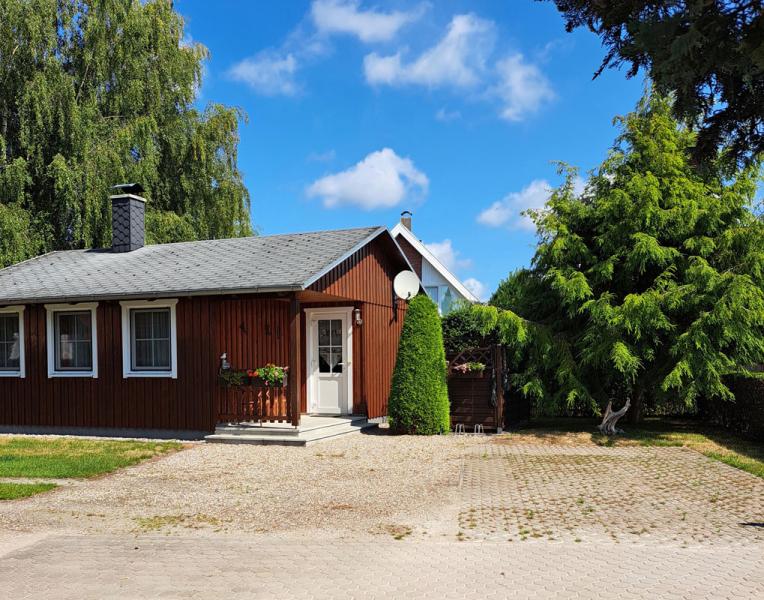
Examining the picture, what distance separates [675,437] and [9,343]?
45.3 ft

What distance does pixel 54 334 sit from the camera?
48.1 feet

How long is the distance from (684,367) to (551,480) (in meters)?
5.08

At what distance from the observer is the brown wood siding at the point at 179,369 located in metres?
13.5

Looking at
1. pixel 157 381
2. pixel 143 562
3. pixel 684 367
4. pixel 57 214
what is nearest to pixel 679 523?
pixel 143 562

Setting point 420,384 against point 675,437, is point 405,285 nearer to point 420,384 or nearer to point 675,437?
point 420,384

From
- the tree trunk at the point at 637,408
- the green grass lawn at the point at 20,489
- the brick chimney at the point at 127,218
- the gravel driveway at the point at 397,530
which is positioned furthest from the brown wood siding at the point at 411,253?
the green grass lawn at the point at 20,489

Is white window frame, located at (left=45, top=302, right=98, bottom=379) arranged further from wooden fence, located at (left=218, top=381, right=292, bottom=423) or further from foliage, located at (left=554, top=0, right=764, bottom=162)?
foliage, located at (left=554, top=0, right=764, bottom=162)

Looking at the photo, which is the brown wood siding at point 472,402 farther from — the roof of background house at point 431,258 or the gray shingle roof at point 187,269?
the roof of background house at point 431,258

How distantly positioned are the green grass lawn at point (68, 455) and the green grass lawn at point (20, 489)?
65 cm

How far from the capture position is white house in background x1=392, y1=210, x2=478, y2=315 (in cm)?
2821

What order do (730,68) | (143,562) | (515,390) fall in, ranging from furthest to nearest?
(515,390), (143,562), (730,68)

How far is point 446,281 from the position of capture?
29.3 meters

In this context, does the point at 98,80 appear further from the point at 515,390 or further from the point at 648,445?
the point at 648,445

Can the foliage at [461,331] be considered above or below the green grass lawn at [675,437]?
above
